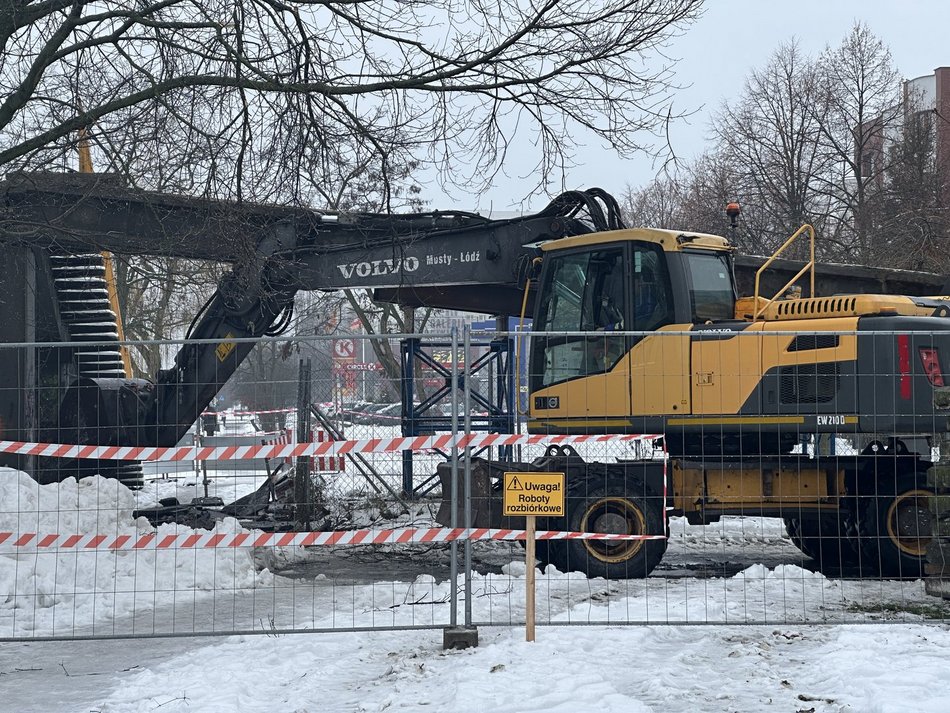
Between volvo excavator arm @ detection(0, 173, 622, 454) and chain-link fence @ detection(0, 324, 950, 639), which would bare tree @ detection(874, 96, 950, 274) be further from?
chain-link fence @ detection(0, 324, 950, 639)

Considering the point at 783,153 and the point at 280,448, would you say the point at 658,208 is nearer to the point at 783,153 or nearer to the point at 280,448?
the point at 783,153

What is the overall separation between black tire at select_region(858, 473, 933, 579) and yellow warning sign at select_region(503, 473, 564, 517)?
13.0 feet

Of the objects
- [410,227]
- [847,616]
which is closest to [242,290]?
[410,227]

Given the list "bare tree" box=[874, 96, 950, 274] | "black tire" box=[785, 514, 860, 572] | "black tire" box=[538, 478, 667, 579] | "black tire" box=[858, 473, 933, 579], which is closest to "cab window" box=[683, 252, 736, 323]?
"black tire" box=[538, 478, 667, 579]

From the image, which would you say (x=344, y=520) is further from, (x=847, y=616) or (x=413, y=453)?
(x=847, y=616)

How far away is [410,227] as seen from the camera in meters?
13.2

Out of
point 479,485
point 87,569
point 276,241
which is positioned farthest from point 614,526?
point 276,241

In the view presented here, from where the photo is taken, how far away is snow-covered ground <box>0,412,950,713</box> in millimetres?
6355

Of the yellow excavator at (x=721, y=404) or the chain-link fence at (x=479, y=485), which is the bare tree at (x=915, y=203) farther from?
the chain-link fence at (x=479, y=485)

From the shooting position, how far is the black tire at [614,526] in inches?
389

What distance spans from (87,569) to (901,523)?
731 centimetres

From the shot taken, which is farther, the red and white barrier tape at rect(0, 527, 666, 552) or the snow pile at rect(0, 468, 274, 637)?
the snow pile at rect(0, 468, 274, 637)

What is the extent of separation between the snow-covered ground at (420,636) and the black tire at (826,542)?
44 centimetres

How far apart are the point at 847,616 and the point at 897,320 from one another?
2802mm
